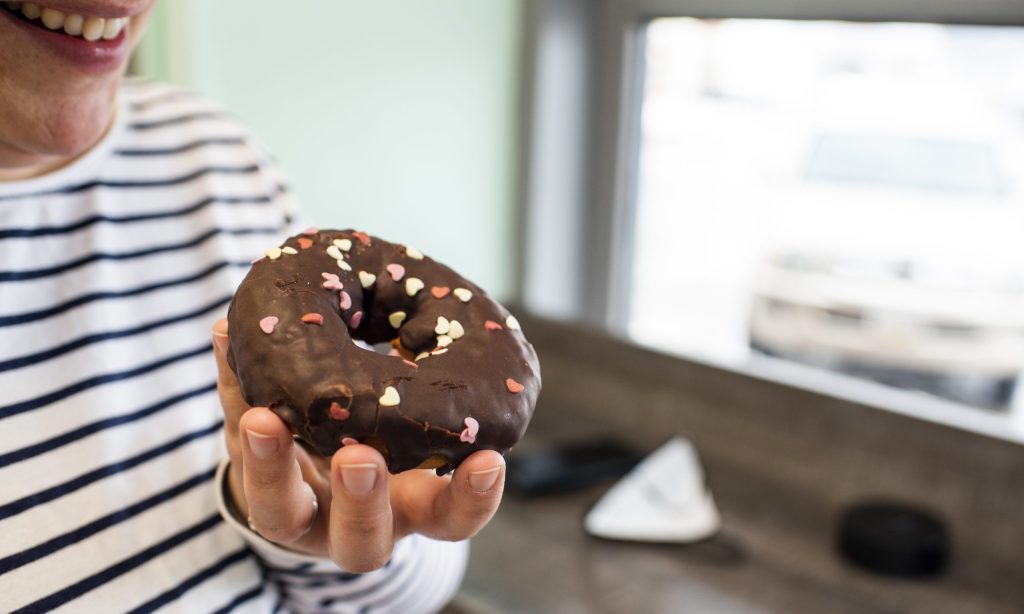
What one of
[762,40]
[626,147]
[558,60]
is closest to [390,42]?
[558,60]

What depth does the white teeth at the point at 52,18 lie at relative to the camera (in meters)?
0.71

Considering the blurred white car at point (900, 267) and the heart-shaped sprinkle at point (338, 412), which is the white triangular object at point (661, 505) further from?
the heart-shaped sprinkle at point (338, 412)

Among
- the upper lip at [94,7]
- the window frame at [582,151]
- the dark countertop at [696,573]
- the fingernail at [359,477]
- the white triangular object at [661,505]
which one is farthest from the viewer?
the window frame at [582,151]

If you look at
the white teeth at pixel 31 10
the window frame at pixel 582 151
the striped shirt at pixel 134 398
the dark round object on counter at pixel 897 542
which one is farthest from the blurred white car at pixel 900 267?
the white teeth at pixel 31 10

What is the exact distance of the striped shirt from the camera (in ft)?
2.43

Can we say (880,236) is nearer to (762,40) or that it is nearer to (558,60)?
(762,40)

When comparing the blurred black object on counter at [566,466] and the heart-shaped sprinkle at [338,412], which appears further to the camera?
the blurred black object on counter at [566,466]

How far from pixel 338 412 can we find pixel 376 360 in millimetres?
49

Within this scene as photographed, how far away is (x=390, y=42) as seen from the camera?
155 centimetres

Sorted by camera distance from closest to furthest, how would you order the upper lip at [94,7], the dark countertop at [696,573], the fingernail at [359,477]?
the fingernail at [359,477] < the upper lip at [94,7] < the dark countertop at [696,573]

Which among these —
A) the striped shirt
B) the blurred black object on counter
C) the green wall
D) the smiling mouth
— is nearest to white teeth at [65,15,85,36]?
the smiling mouth

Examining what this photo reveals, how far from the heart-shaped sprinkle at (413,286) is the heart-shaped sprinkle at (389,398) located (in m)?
0.14

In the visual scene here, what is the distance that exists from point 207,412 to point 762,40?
1.15m

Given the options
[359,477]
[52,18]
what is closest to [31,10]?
[52,18]
